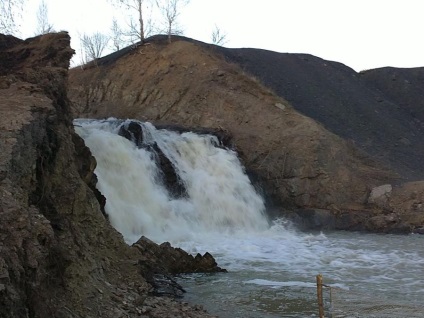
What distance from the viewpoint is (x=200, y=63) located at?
2409 centimetres

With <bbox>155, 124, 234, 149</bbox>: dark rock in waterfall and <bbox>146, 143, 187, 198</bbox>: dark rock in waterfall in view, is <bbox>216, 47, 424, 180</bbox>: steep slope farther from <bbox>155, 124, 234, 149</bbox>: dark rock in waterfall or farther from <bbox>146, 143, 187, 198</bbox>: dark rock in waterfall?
<bbox>146, 143, 187, 198</bbox>: dark rock in waterfall

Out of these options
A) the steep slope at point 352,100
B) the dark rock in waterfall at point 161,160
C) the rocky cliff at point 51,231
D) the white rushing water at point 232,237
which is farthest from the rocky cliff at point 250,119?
the rocky cliff at point 51,231

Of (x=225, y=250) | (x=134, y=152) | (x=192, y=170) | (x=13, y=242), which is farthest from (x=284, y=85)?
(x=13, y=242)

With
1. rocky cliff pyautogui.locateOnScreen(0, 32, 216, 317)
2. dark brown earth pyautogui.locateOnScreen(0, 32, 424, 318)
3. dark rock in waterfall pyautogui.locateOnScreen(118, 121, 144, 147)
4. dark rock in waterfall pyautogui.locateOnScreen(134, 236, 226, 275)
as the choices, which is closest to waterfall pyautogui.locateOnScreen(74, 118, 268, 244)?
dark rock in waterfall pyautogui.locateOnScreen(118, 121, 144, 147)

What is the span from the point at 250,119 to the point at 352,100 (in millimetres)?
8666

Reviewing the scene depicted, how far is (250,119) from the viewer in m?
20.6

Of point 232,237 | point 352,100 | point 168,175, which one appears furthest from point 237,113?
point 352,100

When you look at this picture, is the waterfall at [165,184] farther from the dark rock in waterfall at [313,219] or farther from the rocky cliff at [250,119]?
the rocky cliff at [250,119]

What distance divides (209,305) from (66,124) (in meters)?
3.67

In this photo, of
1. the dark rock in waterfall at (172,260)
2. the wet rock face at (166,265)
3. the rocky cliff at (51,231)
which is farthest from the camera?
the dark rock in waterfall at (172,260)

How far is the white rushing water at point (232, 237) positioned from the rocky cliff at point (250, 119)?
1.19 m

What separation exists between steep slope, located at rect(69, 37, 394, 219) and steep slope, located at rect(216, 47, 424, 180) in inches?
99.2

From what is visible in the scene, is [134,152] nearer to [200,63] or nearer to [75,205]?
[75,205]

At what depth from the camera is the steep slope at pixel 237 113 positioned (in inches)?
704
